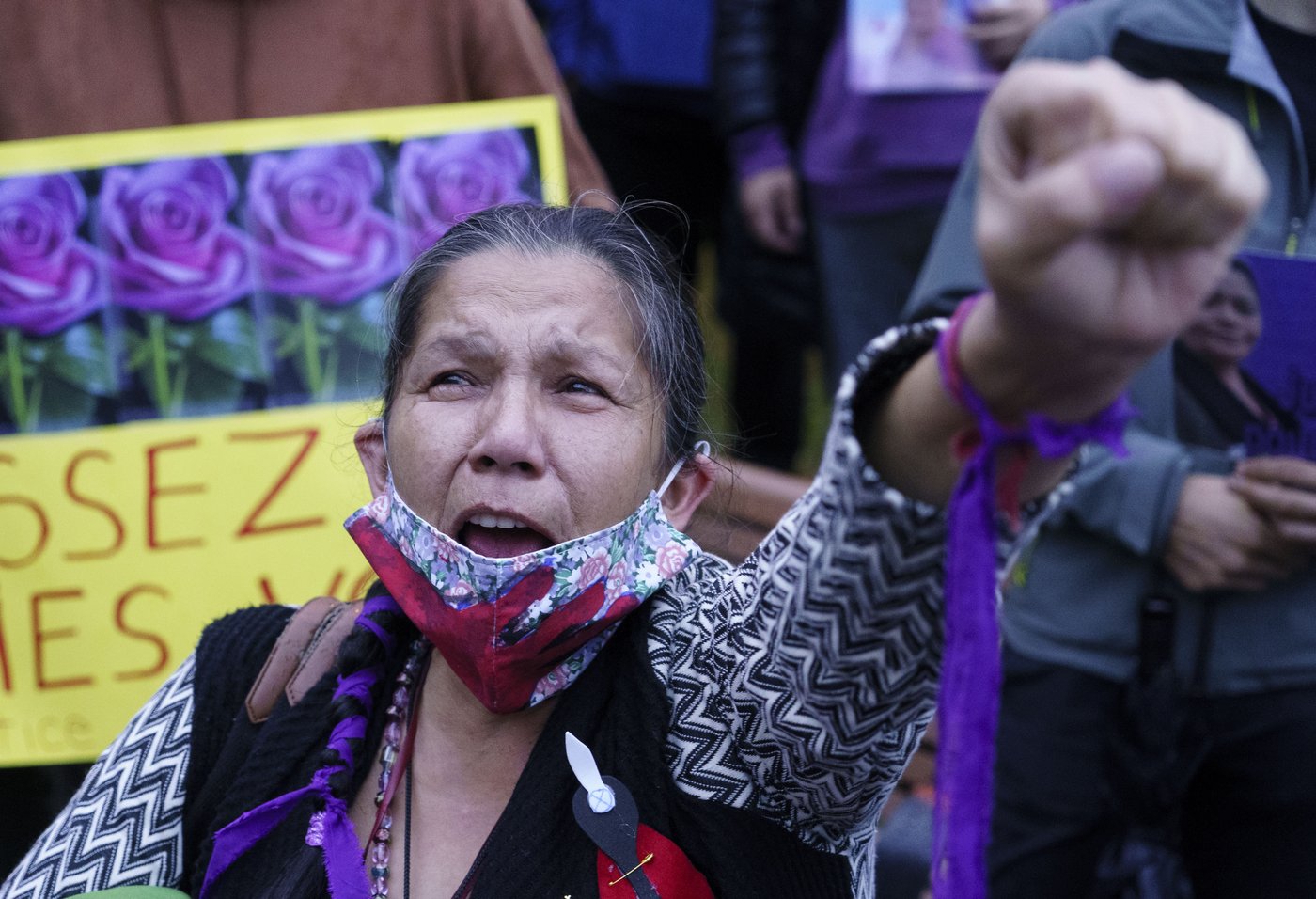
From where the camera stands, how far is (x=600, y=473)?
158 centimetres

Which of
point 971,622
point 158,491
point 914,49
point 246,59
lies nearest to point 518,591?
point 971,622

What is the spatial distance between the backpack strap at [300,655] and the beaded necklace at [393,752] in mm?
94

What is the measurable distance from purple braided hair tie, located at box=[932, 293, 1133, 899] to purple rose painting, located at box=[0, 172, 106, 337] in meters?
1.94

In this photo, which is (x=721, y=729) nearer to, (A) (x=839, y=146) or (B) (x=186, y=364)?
(B) (x=186, y=364)

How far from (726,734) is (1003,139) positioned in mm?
718

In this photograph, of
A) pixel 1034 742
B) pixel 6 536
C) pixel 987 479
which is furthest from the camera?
pixel 6 536

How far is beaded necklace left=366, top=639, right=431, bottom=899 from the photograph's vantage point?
159cm

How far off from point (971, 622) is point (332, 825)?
824mm

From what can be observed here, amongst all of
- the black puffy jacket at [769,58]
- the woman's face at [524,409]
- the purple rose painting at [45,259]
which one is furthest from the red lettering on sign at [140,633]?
the black puffy jacket at [769,58]

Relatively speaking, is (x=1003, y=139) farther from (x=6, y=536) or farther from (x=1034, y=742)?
(x=6, y=536)

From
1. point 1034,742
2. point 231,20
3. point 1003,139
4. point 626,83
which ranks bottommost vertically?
point 1034,742

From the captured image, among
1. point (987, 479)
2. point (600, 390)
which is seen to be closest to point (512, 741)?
point (600, 390)

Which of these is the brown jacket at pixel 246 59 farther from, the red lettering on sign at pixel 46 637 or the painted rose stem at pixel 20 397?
the red lettering on sign at pixel 46 637

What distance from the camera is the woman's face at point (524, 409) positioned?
1545mm
